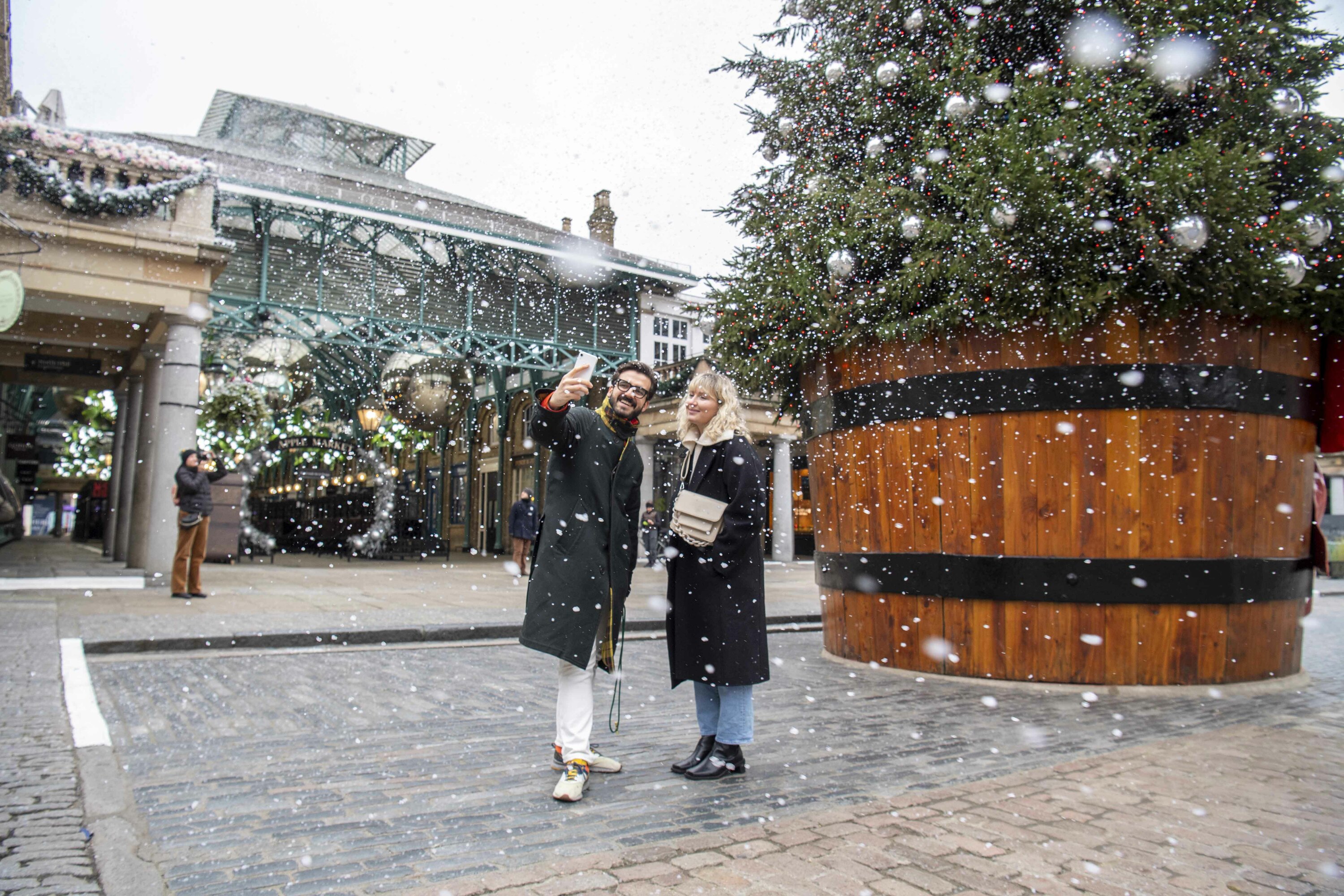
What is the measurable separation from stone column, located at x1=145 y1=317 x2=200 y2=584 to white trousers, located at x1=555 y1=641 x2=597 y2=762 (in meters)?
10.5

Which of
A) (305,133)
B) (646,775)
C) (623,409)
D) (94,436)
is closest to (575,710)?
(646,775)

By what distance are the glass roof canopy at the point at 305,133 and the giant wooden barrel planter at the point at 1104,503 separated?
2880 centimetres

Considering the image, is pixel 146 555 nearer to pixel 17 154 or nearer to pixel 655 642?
pixel 17 154

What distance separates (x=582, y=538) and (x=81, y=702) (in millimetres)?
2994

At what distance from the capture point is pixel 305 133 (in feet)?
100

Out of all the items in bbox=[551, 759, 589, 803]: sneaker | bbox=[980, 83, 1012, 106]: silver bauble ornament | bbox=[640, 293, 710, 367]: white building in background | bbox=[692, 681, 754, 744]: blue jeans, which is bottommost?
bbox=[551, 759, 589, 803]: sneaker

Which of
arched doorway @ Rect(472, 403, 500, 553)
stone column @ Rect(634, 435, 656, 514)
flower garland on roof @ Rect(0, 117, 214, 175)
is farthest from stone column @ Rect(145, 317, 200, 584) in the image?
arched doorway @ Rect(472, 403, 500, 553)

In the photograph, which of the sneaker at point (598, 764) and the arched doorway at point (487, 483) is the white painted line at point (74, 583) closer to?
the sneaker at point (598, 764)

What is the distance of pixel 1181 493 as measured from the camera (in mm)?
5078

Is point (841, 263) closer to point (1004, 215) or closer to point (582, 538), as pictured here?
point (1004, 215)

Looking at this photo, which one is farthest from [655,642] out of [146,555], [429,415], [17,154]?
[429,415]

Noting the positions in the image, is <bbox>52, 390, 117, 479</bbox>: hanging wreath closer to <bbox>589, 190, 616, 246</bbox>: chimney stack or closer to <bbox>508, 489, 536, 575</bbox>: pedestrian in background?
<bbox>508, 489, 536, 575</bbox>: pedestrian in background

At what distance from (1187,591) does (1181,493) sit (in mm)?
575

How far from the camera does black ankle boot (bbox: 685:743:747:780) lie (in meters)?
3.45
